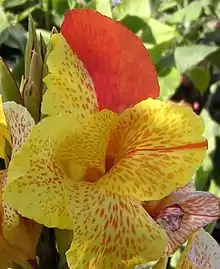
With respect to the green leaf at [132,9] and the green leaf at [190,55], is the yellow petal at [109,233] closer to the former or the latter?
the green leaf at [190,55]

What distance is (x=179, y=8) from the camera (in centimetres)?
254

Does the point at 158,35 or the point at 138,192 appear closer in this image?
the point at 138,192

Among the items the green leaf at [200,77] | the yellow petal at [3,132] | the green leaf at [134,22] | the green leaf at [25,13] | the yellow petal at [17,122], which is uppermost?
the yellow petal at [17,122]

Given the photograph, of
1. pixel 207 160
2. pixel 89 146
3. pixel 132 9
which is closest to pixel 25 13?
pixel 132 9

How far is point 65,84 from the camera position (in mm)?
694

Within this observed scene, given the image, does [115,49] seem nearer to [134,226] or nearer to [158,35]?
[134,226]

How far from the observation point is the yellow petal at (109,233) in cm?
66

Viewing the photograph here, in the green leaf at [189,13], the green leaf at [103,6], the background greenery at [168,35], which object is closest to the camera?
the green leaf at [103,6]

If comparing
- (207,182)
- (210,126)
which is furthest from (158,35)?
(207,182)

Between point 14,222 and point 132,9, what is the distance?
1.62 m

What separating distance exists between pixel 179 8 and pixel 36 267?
1.87 m

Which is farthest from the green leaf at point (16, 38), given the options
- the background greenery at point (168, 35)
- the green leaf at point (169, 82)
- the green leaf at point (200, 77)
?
the green leaf at point (200, 77)

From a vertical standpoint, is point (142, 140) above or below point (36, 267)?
above

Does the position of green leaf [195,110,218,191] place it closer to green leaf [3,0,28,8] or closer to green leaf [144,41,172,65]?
green leaf [144,41,172,65]
